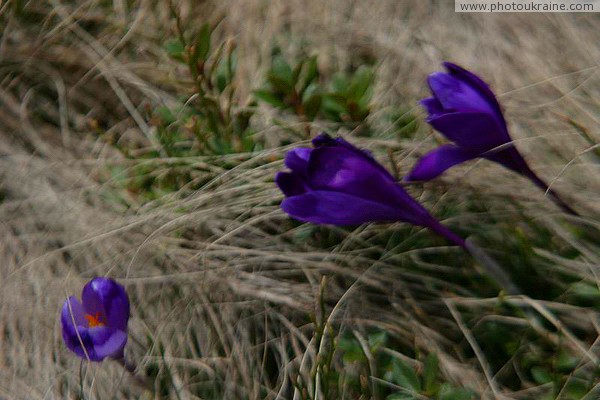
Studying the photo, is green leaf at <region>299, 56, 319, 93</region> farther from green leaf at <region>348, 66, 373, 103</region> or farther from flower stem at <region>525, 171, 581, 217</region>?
flower stem at <region>525, 171, 581, 217</region>

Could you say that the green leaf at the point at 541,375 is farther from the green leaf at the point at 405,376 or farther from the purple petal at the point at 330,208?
the purple petal at the point at 330,208

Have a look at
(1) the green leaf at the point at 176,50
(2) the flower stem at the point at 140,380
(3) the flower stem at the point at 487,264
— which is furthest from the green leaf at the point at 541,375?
(1) the green leaf at the point at 176,50

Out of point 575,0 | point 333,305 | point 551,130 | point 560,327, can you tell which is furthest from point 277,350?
point 575,0

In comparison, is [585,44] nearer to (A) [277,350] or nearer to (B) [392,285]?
(B) [392,285]

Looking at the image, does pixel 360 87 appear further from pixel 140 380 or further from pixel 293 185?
pixel 140 380

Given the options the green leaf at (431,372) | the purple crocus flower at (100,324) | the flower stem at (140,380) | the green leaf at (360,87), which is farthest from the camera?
the green leaf at (360,87)

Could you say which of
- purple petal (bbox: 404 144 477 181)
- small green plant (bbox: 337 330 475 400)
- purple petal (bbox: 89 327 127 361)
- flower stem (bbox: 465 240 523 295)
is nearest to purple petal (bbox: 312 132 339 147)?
purple petal (bbox: 404 144 477 181)
